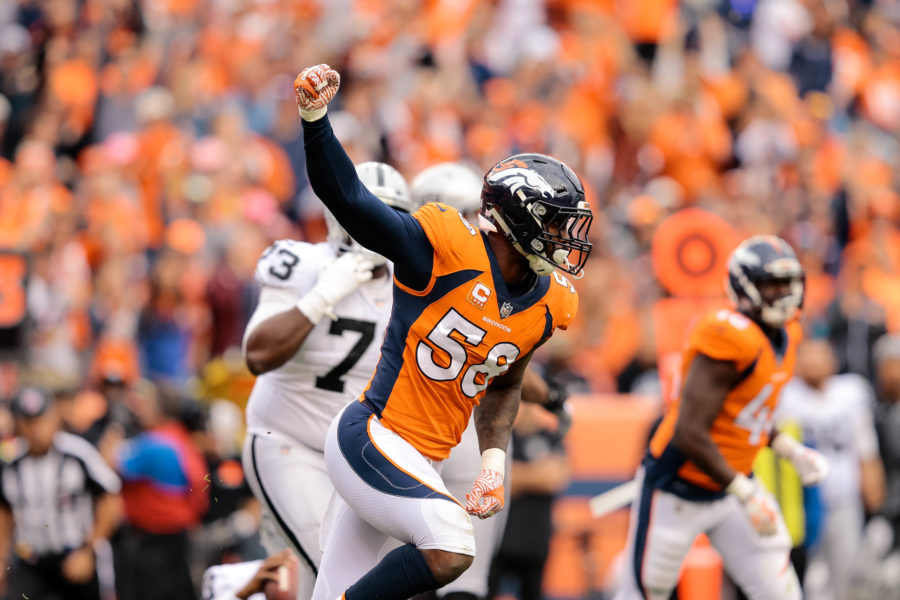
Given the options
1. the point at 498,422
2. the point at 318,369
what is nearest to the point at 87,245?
the point at 318,369

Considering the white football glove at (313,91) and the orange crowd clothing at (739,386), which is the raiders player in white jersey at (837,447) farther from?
the white football glove at (313,91)

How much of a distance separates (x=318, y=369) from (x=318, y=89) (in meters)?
1.93

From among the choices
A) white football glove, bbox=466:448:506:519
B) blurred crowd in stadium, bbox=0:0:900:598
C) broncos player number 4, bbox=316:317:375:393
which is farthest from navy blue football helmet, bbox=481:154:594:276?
blurred crowd in stadium, bbox=0:0:900:598

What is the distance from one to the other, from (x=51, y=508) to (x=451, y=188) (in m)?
4.08

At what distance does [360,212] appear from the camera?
4219 mm

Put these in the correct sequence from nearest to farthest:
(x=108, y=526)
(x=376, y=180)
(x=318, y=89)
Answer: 1. (x=318, y=89)
2. (x=376, y=180)
3. (x=108, y=526)

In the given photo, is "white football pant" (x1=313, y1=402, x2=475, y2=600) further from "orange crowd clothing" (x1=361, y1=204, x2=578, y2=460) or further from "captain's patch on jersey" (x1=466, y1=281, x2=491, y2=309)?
"captain's patch on jersey" (x1=466, y1=281, x2=491, y2=309)

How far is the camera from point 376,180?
5723 millimetres

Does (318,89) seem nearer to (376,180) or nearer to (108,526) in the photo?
(376,180)

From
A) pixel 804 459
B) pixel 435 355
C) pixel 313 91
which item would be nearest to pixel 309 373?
pixel 435 355

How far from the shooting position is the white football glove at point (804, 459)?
6426 mm

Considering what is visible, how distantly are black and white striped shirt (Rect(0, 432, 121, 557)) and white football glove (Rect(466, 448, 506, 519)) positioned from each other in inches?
187

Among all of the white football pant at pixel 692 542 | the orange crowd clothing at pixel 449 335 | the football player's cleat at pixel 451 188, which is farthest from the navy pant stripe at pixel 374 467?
the white football pant at pixel 692 542

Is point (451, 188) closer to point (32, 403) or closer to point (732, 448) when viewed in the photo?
point (732, 448)
